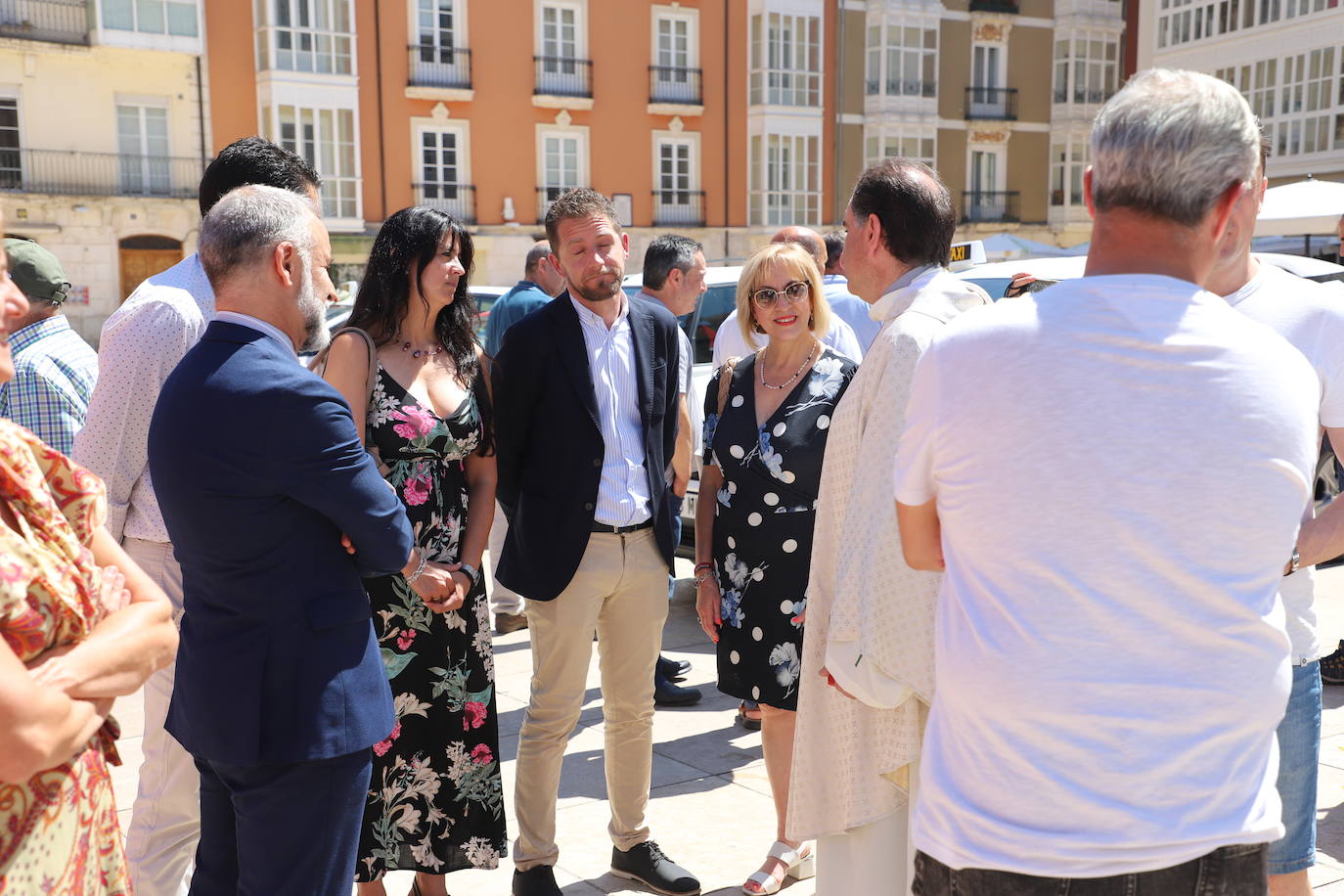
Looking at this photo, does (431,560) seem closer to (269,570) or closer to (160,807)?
(160,807)

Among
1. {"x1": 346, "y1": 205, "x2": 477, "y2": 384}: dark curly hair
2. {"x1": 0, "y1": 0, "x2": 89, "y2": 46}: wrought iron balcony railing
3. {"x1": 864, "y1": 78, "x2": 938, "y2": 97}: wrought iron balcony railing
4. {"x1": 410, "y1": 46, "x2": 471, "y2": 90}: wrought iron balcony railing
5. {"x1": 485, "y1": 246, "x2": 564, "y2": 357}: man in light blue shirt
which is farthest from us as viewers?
{"x1": 864, "y1": 78, "x2": 938, "y2": 97}: wrought iron balcony railing

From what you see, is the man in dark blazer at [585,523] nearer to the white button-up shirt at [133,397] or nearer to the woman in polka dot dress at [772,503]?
the woman in polka dot dress at [772,503]

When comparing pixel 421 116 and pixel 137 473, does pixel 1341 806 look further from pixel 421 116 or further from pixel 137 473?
pixel 421 116

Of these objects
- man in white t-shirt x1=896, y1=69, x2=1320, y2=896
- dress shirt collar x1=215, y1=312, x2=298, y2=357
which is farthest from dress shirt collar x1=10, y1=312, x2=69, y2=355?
man in white t-shirt x1=896, y1=69, x2=1320, y2=896

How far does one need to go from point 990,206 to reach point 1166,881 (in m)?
36.7

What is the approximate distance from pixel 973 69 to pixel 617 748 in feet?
117

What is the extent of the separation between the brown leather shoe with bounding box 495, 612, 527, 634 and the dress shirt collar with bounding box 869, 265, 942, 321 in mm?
4386

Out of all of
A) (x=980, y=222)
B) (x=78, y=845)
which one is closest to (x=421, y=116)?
(x=980, y=222)

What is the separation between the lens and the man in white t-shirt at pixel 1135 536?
5.38ft

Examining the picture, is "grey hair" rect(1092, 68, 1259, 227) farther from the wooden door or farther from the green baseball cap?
the wooden door

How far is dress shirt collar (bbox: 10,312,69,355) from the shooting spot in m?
3.66

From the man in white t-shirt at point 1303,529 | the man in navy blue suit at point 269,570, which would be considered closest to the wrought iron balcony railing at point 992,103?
the man in white t-shirt at point 1303,529

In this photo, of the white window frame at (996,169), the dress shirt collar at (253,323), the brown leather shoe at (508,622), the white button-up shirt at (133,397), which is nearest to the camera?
the dress shirt collar at (253,323)

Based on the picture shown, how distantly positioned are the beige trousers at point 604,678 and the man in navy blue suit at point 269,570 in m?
1.20
